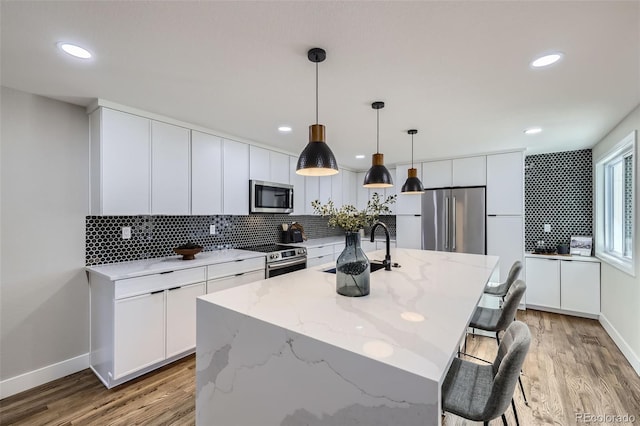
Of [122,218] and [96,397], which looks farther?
[122,218]

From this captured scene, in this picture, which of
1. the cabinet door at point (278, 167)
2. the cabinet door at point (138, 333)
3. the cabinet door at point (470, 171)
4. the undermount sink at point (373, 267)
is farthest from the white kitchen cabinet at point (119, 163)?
the cabinet door at point (470, 171)

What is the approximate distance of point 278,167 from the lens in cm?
425

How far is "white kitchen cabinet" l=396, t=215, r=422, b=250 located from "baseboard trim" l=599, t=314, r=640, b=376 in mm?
2371

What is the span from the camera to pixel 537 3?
4.31 ft

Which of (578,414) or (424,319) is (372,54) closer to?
(424,319)

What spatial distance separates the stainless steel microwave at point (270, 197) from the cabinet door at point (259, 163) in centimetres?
10

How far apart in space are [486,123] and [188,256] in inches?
133

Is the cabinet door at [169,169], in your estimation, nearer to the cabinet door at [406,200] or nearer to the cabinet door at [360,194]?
the cabinet door at [406,200]

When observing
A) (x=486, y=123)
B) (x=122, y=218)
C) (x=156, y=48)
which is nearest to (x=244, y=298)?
(x=156, y=48)

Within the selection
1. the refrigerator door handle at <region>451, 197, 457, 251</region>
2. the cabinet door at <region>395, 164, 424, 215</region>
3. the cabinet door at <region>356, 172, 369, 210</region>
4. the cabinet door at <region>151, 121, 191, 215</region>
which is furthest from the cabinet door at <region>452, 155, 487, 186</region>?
the cabinet door at <region>151, 121, 191, 215</region>

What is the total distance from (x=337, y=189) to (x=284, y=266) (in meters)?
2.17

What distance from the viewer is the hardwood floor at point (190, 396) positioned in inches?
79.6

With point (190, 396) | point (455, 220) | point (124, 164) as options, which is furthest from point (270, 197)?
point (455, 220)

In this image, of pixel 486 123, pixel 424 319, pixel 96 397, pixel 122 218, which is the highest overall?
pixel 486 123
